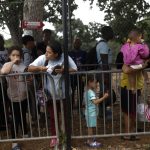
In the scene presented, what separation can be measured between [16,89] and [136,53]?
193 centimetres

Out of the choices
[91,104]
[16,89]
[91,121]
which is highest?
[16,89]

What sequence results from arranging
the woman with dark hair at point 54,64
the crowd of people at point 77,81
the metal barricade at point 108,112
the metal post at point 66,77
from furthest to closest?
the metal barricade at point 108,112, the crowd of people at point 77,81, the woman with dark hair at point 54,64, the metal post at point 66,77

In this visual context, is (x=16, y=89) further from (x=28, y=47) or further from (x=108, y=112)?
(x=108, y=112)

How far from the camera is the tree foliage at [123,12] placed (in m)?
18.4

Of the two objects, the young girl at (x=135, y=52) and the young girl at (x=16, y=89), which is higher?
the young girl at (x=135, y=52)

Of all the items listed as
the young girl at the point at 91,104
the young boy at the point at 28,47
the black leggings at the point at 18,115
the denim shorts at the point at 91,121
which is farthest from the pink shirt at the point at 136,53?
the young boy at the point at 28,47

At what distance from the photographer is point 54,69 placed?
612 cm

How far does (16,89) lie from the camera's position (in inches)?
256

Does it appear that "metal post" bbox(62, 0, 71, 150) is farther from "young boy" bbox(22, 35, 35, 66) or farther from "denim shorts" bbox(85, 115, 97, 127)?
"young boy" bbox(22, 35, 35, 66)

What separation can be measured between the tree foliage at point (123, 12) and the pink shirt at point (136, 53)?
11.4 m

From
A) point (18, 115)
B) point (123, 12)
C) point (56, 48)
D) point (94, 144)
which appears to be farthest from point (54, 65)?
point (123, 12)

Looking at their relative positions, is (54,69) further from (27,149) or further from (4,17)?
(4,17)

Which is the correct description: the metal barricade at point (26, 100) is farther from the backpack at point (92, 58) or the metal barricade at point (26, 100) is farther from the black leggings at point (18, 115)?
the backpack at point (92, 58)

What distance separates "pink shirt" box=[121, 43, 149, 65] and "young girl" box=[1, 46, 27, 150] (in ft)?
5.41
